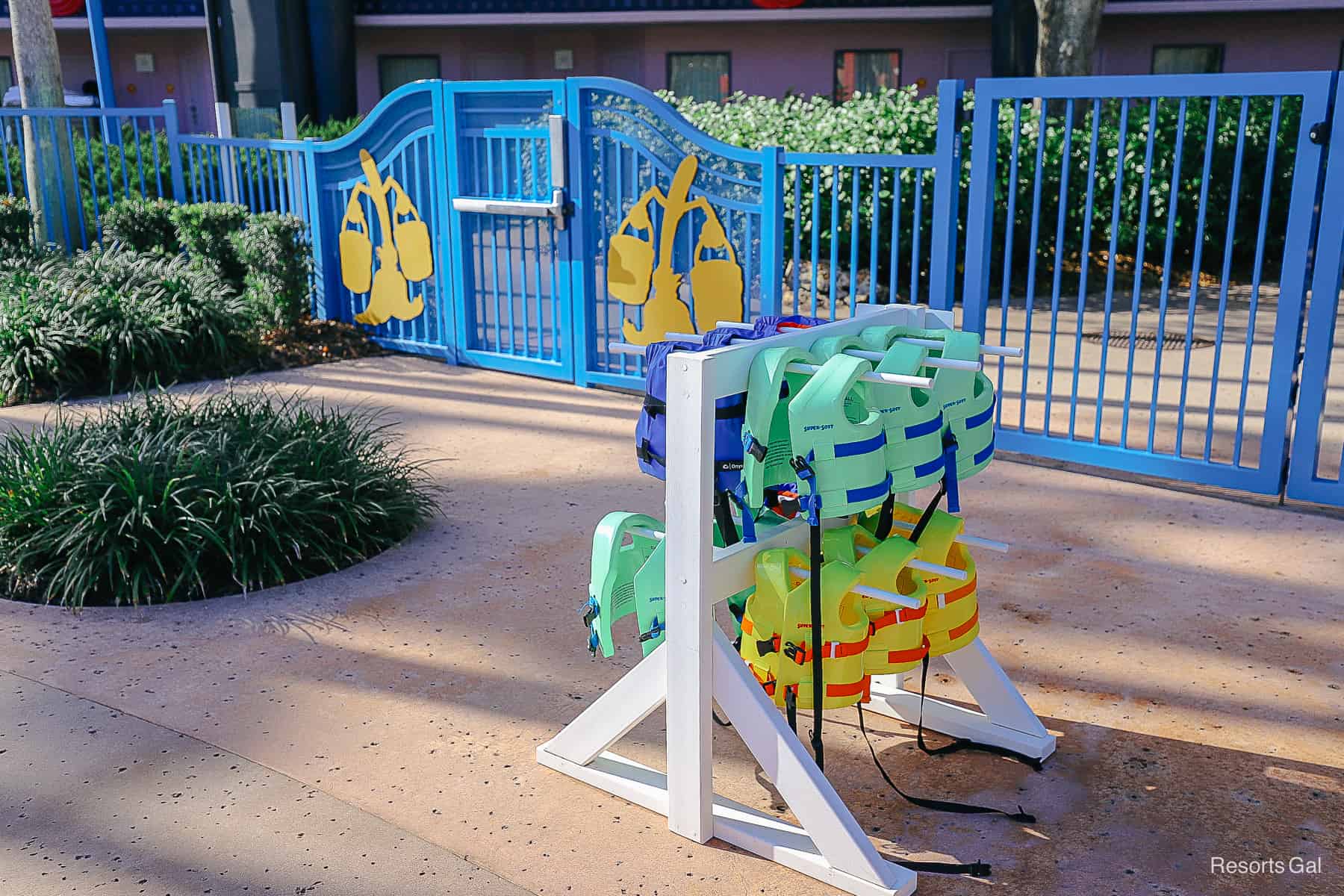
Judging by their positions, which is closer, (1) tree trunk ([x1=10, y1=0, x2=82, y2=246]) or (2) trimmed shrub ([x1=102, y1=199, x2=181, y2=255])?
(2) trimmed shrub ([x1=102, y1=199, x2=181, y2=255])

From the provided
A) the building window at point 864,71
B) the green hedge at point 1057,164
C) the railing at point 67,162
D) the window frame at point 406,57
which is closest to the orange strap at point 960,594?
the green hedge at point 1057,164

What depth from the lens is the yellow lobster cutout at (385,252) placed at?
938 cm

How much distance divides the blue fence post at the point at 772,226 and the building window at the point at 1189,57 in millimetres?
15354

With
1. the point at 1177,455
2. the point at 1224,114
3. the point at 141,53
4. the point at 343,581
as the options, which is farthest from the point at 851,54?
the point at 343,581

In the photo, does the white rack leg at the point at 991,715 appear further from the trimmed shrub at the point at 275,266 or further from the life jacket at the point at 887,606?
the trimmed shrub at the point at 275,266

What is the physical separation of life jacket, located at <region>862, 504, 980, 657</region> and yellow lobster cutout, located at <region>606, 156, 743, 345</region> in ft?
14.1

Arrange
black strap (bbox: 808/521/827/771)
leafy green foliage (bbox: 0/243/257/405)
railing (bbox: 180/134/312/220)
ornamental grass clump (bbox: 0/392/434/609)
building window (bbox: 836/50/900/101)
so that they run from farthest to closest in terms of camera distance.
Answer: building window (bbox: 836/50/900/101), railing (bbox: 180/134/312/220), leafy green foliage (bbox: 0/243/257/405), ornamental grass clump (bbox: 0/392/434/609), black strap (bbox: 808/521/827/771)

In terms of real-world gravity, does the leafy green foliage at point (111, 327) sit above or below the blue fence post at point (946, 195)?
below

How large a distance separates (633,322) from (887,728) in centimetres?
478

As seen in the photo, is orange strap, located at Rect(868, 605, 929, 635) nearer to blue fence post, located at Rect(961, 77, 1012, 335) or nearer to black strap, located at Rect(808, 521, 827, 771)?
black strap, located at Rect(808, 521, 827, 771)

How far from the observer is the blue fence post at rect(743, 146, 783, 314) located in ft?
24.2

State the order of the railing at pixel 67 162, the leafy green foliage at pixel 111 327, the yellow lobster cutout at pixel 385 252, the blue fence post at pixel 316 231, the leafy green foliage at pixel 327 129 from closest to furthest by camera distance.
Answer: the leafy green foliage at pixel 111 327 → the yellow lobster cutout at pixel 385 252 → the blue fence post at pixel 316 231 → the railing at pixel 67 162 → the leafy green foliage at pixel 327 129

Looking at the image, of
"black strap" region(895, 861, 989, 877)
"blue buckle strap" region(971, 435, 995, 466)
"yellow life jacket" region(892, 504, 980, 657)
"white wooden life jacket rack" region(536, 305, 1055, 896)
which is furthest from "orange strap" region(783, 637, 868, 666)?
"blue buckle strap" region(971, 435, 995, 466)

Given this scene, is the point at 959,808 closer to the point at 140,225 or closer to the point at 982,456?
the point at 982,456
